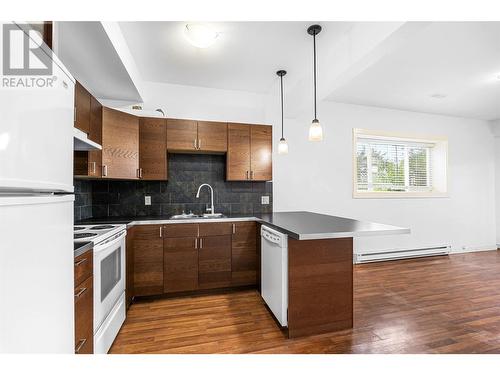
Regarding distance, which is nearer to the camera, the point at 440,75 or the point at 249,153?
the point at 440,75

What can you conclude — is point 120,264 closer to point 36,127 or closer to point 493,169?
point 36,127

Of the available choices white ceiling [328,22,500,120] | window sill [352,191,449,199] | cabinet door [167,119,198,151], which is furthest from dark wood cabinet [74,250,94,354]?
window sill [352,191,449,199]

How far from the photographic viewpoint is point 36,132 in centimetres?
82

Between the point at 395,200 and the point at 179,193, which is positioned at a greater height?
the point at 179,193

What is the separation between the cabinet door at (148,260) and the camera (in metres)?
2.62

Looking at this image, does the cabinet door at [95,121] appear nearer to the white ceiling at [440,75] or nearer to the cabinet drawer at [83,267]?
the cabinet drawer at [83,267]

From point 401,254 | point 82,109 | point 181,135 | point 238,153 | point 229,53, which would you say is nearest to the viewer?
point 82,109

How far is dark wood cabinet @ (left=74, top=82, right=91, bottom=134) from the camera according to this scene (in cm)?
190

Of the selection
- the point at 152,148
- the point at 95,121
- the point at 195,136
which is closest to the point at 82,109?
the point at 95,121

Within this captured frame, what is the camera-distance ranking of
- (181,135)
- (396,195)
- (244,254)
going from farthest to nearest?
(396,195), (181,135), (244,254)

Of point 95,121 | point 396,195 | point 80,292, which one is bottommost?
point 80,292

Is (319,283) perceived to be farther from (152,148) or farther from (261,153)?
(152,148)

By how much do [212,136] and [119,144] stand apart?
109 cm

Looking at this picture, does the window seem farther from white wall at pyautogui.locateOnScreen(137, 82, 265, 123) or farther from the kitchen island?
the kitchen island
